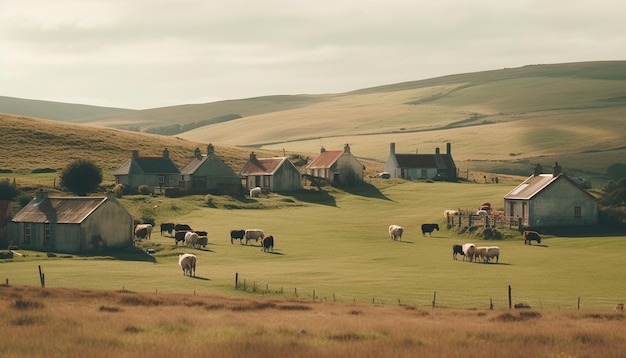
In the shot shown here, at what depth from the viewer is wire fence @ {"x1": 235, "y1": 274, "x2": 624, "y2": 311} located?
41.8 metres

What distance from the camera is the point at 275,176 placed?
111 meters

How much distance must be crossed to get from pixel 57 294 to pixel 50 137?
98088 millimetres

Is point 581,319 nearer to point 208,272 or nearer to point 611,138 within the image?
point 208,272

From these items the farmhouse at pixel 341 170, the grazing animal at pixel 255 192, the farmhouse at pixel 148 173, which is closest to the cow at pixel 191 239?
the grazing animal at pixel 255 192

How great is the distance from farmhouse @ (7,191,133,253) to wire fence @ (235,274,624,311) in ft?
74.7

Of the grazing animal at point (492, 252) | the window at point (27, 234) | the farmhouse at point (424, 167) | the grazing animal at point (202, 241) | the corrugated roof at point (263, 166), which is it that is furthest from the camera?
the farmhouse at point (424, 167)

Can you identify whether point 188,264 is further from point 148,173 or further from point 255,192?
point 148,173

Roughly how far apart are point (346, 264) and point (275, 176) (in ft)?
172

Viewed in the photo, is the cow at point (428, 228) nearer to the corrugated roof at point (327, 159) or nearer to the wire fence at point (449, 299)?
the wire fence at point (449, 299)

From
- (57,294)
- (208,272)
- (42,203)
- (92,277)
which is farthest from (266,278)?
(42,203)

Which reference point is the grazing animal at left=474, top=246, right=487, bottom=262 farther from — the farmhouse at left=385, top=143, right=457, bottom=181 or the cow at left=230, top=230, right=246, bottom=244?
the farmhouse at left=385, top=143, right=457, bottom=181

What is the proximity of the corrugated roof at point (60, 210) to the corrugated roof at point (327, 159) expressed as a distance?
170 feet

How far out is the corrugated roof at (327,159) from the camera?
119m

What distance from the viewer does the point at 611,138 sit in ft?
560
